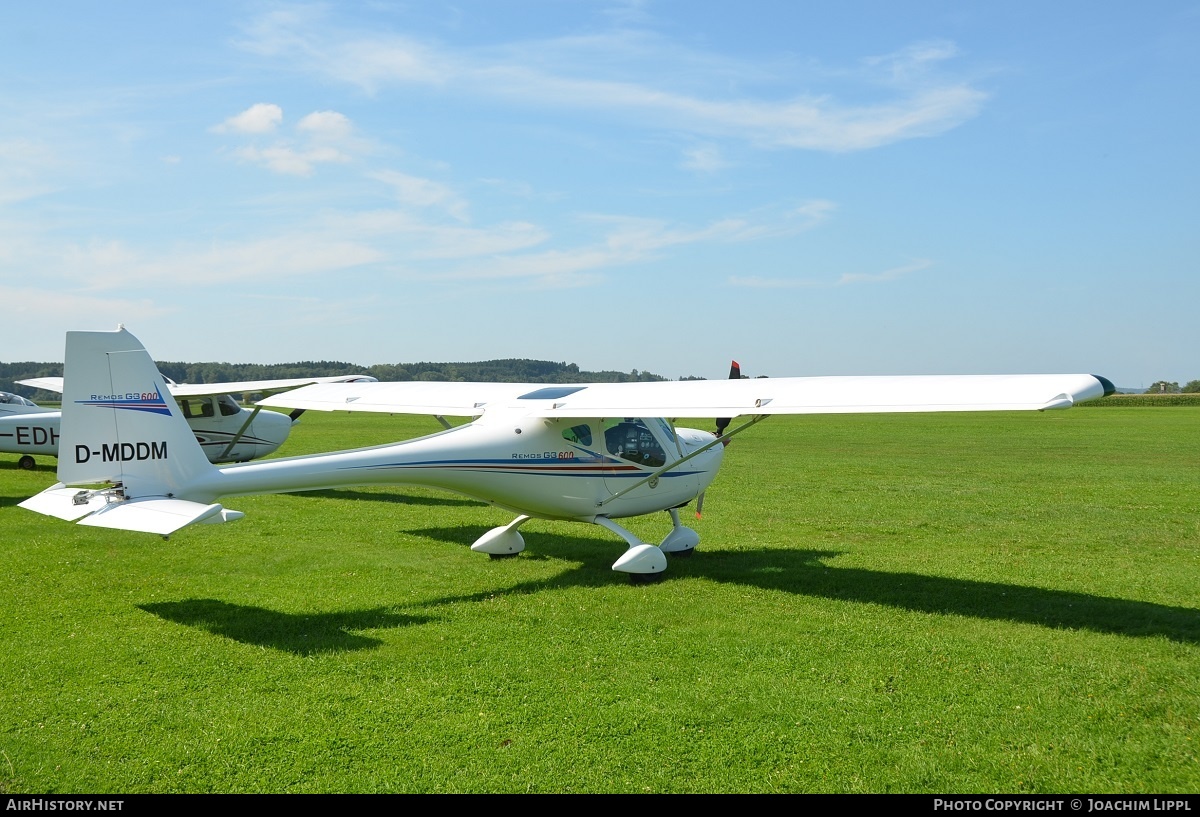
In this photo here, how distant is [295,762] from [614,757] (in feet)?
5.52

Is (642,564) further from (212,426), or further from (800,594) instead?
(212,426)

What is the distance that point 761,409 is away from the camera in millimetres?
8156

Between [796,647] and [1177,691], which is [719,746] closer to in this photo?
[796,647]

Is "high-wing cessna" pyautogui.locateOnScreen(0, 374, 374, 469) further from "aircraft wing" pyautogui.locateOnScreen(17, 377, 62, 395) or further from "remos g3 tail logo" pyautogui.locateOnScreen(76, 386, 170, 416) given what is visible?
"remos g3 tail logo" pyautogui.locateOnScreen(76, 386, 170, 416)

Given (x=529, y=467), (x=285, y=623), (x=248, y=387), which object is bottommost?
(x=285, y=623)

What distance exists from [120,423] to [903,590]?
7246 mm

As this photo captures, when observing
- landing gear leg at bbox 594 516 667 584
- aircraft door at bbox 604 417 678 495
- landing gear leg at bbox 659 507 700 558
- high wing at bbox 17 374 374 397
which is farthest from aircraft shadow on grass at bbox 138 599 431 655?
high wing at bbox 17 374 374 397

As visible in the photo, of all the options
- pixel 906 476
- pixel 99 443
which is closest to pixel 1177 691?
pixel 99 443

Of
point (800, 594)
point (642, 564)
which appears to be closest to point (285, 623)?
point (642, 564)

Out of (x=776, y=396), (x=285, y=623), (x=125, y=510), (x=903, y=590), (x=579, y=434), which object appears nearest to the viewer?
(x=125, y=510)

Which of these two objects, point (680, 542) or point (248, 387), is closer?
point (680, 542)

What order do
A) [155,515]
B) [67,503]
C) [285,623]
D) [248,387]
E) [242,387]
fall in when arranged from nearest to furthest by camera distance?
[155,515]
[67,503]
[285,623]
[248,387]
[242,387]

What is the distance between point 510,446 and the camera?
9.10 meters

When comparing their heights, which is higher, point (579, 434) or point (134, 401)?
point (134, 401)
